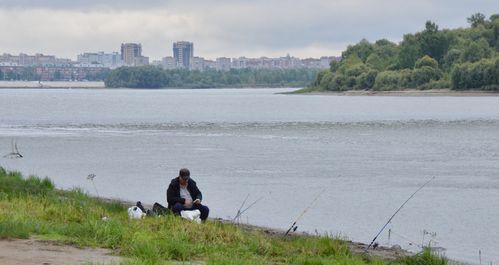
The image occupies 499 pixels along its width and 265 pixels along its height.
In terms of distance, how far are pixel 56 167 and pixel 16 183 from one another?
51.6ft

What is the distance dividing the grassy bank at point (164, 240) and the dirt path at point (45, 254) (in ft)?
0.92

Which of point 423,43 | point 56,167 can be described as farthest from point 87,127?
point 423,43

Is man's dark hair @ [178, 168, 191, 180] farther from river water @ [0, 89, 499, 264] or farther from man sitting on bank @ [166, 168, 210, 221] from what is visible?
river water @ [0, 89, 499, 264]

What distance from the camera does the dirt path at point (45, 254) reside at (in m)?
12.0

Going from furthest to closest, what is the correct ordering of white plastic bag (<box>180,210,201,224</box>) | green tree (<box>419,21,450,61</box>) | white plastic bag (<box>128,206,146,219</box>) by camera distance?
green tree (<box>419,21,450,61</box>)
white plastic bag (<box>128,206,146,219</box>)
white plastic bag (<box>180,210,201,224</box>)

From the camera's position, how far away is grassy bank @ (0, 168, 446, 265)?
12.9 meters

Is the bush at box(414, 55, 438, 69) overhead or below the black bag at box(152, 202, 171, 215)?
below

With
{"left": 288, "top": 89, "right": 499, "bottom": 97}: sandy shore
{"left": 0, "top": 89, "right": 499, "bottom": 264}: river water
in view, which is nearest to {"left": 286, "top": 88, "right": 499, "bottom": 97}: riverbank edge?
{"left": 288, "top": 89, "right": 499, "bottom": 97}: sandy shore

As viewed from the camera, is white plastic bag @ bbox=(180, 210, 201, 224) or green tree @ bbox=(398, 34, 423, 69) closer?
white plastic bag @ bbox=(180, 210, 201, 224)

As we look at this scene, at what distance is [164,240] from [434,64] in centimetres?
15904

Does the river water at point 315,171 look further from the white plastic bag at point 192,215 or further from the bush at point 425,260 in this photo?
the white plastic bag at point 192,215

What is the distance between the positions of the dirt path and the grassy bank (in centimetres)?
28

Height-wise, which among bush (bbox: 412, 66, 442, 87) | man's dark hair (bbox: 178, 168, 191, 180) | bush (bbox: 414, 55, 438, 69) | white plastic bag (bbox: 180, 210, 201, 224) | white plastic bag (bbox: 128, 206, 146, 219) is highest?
man's dark hair (bbox: 178, 168, 191, 180)

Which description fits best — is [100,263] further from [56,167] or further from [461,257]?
[56,167]
